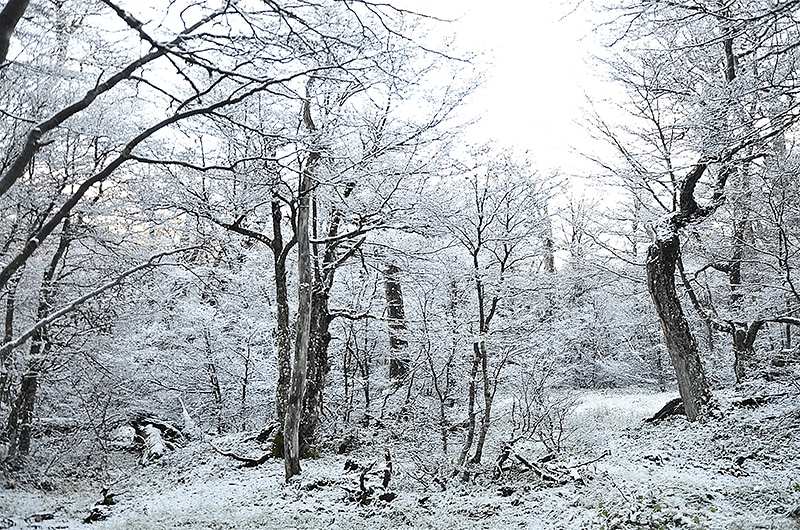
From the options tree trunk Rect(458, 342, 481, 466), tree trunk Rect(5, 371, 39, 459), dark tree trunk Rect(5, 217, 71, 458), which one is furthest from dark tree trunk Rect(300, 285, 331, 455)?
tree trunk Rect(5, 371, 39, 459)

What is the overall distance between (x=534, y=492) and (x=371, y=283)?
8.39m

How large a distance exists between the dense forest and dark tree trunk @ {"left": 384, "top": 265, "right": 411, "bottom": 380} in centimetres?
19

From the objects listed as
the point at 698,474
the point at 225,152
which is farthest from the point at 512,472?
the point at 225,152

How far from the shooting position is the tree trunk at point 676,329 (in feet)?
30.2

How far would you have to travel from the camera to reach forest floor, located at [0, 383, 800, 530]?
18.3 feet

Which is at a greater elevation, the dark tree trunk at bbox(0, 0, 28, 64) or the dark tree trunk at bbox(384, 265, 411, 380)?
the dark tree trunk at bbox(0, 0, 28, 64)

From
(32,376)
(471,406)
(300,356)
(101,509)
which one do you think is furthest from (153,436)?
(471,406)

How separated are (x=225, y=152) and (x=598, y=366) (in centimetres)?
1748

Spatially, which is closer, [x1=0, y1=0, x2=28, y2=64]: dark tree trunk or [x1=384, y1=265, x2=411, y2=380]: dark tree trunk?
[x1=0, y1=0, x2=28, y2=64]: dark tree trunk

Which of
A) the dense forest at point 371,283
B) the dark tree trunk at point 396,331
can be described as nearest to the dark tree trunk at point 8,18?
the dense forest at point 371,283

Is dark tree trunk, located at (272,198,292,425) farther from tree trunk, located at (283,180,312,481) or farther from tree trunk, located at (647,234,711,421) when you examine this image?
tree trunk, located at (647,234,711,421)

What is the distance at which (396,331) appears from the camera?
42.9 feet

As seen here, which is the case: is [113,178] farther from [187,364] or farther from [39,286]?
[187,364]

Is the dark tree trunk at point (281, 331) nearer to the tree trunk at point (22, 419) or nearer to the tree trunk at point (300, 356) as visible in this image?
the tree trunk at point (300, 356)
